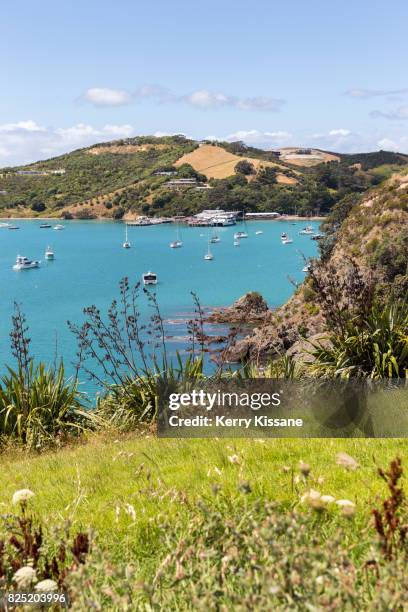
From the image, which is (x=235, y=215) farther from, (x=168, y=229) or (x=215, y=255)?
(x=215, y=255)

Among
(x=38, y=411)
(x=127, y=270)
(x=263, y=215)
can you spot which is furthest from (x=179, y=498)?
(x=263, y=215)

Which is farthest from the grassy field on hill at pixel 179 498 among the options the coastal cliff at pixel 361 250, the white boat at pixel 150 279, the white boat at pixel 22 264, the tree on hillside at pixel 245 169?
the tree on hillside at pixel 245 169

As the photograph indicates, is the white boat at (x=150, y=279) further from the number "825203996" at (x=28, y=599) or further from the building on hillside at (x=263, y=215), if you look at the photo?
the building on hillside at (x=263, y=215)

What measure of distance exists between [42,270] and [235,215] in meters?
78.8

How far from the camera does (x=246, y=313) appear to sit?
10.1 meters

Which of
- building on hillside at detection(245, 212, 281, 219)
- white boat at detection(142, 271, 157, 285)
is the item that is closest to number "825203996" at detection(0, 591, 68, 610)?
white boat at detection(142, 271, 157, 285)

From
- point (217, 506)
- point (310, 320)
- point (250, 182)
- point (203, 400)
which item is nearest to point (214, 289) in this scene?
point (310, 320)

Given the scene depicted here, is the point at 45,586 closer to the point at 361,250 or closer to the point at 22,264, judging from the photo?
the point at 361,250

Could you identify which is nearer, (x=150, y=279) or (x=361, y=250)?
(x=361, y=250)

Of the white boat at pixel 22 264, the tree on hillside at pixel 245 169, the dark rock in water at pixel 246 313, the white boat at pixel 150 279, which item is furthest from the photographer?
the tree on hillside at pixel 245 169

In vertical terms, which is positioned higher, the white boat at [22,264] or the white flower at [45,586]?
the white flower at [45,586]

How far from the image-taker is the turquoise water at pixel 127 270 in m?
73.4

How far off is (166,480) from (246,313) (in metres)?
4.99

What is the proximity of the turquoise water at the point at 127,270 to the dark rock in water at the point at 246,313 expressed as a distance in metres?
4.11
